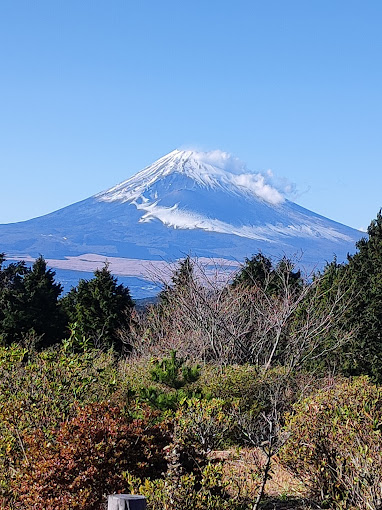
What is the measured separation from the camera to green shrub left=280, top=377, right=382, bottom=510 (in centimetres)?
495

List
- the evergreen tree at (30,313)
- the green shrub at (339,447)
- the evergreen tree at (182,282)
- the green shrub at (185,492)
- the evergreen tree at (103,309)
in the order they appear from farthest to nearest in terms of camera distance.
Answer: the evergreen tree at (103,309)
the evergreen tree at (30,313)
the evergreen tree at (182,282)
the green shrub at (339,447)
the green shrub at (185,492)

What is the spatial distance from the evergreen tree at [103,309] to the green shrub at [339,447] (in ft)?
56.2

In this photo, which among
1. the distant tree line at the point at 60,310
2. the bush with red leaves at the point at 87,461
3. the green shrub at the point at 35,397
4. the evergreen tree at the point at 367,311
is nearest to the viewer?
the bush with red leaves at the point at 87,461

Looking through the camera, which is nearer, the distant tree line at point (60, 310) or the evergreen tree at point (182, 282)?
the evergreen tree at point (182, 282)

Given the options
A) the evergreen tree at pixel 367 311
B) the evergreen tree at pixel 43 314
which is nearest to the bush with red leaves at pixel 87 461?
the evergreen tree at pixel 367 311

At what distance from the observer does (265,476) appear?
5.40 meters

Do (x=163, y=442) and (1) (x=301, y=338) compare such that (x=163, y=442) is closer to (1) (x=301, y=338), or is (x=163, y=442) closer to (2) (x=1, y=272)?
(1) (x=301, y=338)

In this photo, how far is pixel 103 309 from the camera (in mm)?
23688

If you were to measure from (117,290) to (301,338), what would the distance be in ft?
32.1

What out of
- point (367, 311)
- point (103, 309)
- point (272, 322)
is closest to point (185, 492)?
point (367, 311)

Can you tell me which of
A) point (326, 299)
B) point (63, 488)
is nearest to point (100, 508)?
point (63, 488)

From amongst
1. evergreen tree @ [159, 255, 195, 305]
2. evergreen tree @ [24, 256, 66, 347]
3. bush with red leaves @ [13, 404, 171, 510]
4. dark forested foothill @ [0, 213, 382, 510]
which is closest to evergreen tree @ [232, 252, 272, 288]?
evergreen tree @ [159, 255, 195, 305]

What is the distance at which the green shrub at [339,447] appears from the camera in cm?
495

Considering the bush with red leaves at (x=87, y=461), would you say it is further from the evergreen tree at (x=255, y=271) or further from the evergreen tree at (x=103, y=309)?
the evergreen tree at (x=255, y=271)
